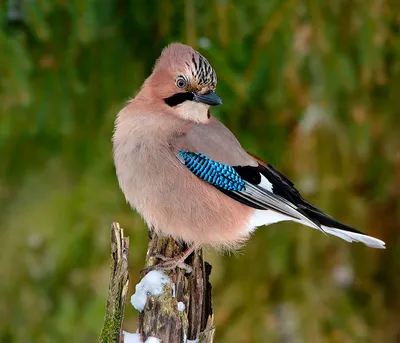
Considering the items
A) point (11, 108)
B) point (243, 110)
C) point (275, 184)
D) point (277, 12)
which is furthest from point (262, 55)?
point (11, 108)

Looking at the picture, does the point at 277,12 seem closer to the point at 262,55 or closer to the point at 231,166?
the point at 262,55

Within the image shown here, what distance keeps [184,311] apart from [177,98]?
1.11 metres

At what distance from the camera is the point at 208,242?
3953 mm

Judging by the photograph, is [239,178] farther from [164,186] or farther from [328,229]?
[328,229]

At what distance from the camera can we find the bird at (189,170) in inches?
150

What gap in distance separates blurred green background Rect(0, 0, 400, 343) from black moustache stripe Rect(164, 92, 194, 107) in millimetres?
530

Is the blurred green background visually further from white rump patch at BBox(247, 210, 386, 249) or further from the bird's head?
white rump patch at BBox(247, 210, 386, 249)

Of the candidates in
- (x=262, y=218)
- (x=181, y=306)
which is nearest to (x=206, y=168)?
(x=262, y=218)

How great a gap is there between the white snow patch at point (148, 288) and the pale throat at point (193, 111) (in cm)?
89

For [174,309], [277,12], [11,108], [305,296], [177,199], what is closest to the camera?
[174,309]

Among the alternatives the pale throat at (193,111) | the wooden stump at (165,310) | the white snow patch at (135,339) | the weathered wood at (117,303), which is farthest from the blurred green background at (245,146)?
the white snow patch at (135,339)

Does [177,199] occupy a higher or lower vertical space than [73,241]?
lower

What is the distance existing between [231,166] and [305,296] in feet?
6.15

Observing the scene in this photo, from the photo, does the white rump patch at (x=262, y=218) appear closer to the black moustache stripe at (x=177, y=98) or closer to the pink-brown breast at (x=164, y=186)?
the pink-brown breast at (x=164, y=186)
